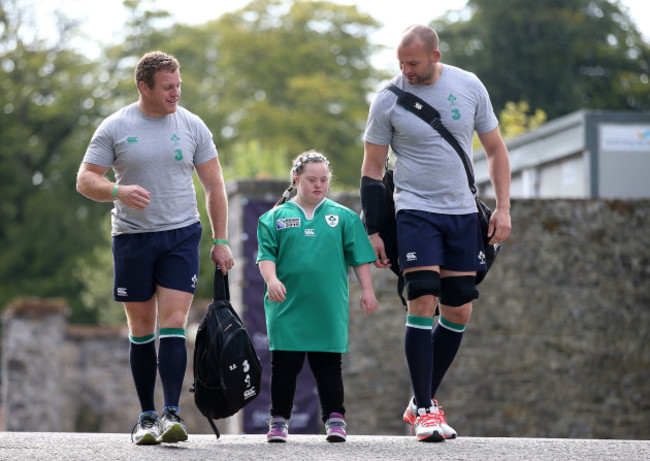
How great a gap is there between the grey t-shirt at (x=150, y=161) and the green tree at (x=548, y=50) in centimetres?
3195

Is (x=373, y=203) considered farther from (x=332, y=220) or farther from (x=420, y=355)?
(x=420, y=355)

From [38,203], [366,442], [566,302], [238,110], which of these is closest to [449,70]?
[366,442]

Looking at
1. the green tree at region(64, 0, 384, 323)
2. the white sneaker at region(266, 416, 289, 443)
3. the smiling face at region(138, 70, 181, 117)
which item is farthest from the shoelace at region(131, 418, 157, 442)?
the green tree at region(64, 0, 384, 323)

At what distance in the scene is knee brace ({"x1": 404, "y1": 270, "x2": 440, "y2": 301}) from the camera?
6.03 m

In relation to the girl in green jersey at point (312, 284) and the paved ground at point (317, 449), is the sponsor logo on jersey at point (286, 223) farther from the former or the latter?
the paved ground at point (317, 449)

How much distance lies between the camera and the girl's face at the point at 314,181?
20.4 feet

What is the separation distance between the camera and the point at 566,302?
12.9 m

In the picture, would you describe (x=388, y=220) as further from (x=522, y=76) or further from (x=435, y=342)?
(x=522, y=76)

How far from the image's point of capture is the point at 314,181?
6219mm

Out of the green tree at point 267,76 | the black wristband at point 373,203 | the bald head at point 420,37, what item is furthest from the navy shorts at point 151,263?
the green tree at point 267,76

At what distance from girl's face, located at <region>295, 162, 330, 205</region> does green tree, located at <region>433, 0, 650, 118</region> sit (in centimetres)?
3169

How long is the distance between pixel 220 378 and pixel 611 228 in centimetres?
787

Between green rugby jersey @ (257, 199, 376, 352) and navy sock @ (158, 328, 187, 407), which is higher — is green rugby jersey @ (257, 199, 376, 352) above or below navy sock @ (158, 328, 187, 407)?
above

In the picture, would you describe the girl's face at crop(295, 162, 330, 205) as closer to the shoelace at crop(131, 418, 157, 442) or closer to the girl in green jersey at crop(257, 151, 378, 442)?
the girl in green jersey at crop(257, 151, 378, 442)
